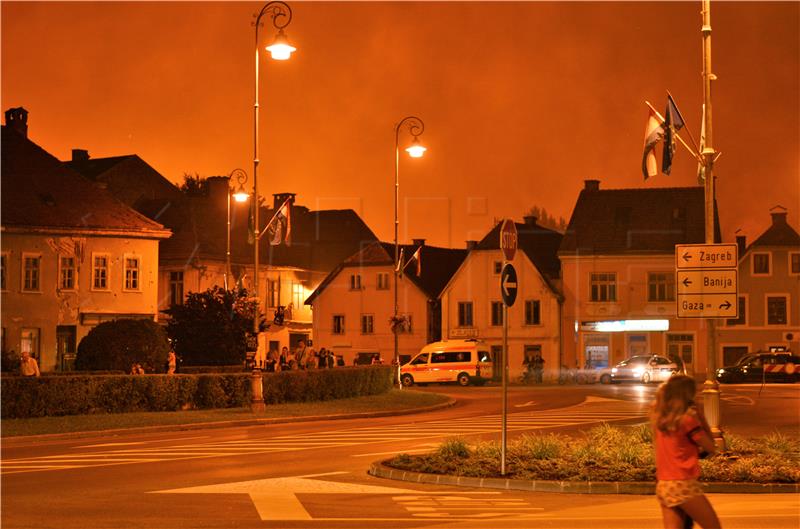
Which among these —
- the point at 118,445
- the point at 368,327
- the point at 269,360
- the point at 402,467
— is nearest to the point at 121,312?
the point at 269,360

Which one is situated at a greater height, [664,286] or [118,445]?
[664,286]

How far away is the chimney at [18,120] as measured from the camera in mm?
65938

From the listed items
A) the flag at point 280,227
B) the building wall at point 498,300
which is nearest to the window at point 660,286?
the building wall at point 498,300

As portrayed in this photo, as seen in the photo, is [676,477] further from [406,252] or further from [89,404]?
[406,252]

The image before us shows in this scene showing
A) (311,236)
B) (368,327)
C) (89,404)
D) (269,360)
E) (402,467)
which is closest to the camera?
(402,467)

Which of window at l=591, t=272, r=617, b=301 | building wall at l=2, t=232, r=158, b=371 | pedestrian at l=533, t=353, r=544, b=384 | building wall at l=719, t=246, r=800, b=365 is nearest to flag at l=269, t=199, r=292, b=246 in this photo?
building wall at l=2, t=232, r=158, b=371

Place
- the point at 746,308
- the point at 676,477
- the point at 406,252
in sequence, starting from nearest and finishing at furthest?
1. the point at 676,477
2. the point at 746,308
3. the point at 406,252

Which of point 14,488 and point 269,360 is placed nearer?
point 14,488

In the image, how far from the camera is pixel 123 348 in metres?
46.3

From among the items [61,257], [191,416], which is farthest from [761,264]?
[191,416]

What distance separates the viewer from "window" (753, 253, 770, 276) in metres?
73.8

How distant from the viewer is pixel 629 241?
7475 cm

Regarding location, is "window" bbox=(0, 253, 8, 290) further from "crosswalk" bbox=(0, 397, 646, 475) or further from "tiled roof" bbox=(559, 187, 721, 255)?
"tiled roof" bbox=(559, 187, 721, 255)

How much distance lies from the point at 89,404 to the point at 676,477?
24.9 m
